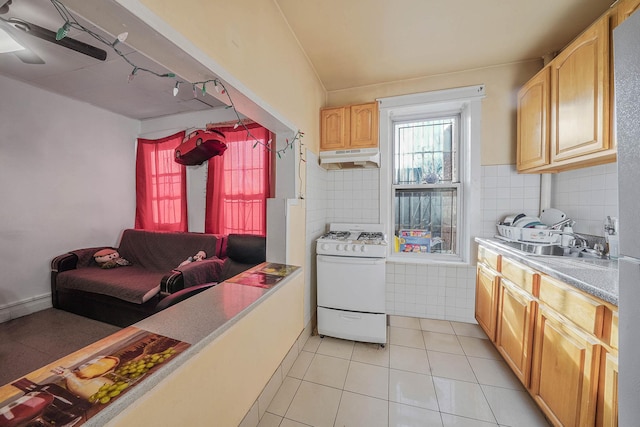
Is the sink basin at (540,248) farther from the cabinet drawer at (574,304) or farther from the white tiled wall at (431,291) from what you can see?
the white tiled wall at (431,291)

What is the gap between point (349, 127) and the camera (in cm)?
249

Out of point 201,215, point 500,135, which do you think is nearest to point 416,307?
point 500,135

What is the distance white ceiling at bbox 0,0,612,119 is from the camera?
162cm

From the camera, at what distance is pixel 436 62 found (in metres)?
2.24

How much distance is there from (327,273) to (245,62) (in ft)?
5.79

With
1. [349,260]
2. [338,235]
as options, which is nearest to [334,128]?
[338,235]

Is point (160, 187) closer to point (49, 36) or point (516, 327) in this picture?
point (49, 36)

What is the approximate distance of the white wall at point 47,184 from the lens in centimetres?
257

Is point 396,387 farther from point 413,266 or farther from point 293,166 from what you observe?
point 293,166

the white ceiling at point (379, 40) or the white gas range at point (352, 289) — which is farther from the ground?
the white ceiling at point (379, 40)

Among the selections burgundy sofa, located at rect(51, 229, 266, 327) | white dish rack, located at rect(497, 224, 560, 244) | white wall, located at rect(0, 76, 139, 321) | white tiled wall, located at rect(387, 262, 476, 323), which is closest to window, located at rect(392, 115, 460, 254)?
white tiled wall, located at rect(387, 262, 476, 323)

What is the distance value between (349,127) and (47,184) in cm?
374

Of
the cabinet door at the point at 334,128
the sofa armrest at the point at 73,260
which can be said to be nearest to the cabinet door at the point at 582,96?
the cabinet door at the point at 334,128

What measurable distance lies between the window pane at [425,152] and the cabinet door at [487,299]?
106 cm
